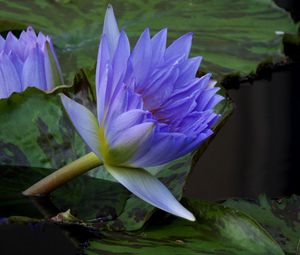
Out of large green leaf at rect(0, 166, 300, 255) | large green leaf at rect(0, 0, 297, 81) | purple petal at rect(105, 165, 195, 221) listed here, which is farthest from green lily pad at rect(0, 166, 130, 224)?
large green leaf at rect(0, 0, 297, 81)

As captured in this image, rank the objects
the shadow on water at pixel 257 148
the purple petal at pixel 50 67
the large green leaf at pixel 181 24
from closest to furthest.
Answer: the purple petal at pixel 50 67
the shadow on water at pixel 257 148
the large green leaf at pixel 181 24

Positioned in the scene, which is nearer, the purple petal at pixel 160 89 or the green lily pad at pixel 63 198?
the purple petal at pixel 160 89

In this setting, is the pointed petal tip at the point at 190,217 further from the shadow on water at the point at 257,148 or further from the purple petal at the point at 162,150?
the shadow on water at the point at 257,148

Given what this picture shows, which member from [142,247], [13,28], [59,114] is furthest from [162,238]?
[13,28]

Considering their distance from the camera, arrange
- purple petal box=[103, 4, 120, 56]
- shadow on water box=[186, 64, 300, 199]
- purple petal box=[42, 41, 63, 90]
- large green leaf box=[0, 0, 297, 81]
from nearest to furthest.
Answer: purple petal box=[103, 4, 120, 56], purple petal box=[42, 41, 63, 90], shadow on water box=[186, 64, 300, 199], large green leaf box=[0, 0, 297, 81]

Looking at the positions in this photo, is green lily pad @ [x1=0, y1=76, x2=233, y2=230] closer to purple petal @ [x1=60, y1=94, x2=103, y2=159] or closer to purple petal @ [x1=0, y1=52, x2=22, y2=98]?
purple petal @ [x1=0, y1=52, x2=22, y2=98]

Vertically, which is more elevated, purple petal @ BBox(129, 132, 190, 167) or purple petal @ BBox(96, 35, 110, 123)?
purple petal @ BBox(96, 35, 110, 123)

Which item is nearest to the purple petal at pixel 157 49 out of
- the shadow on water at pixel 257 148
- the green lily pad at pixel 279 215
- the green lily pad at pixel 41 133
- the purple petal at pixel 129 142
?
the purple petal at pixel 129 142
